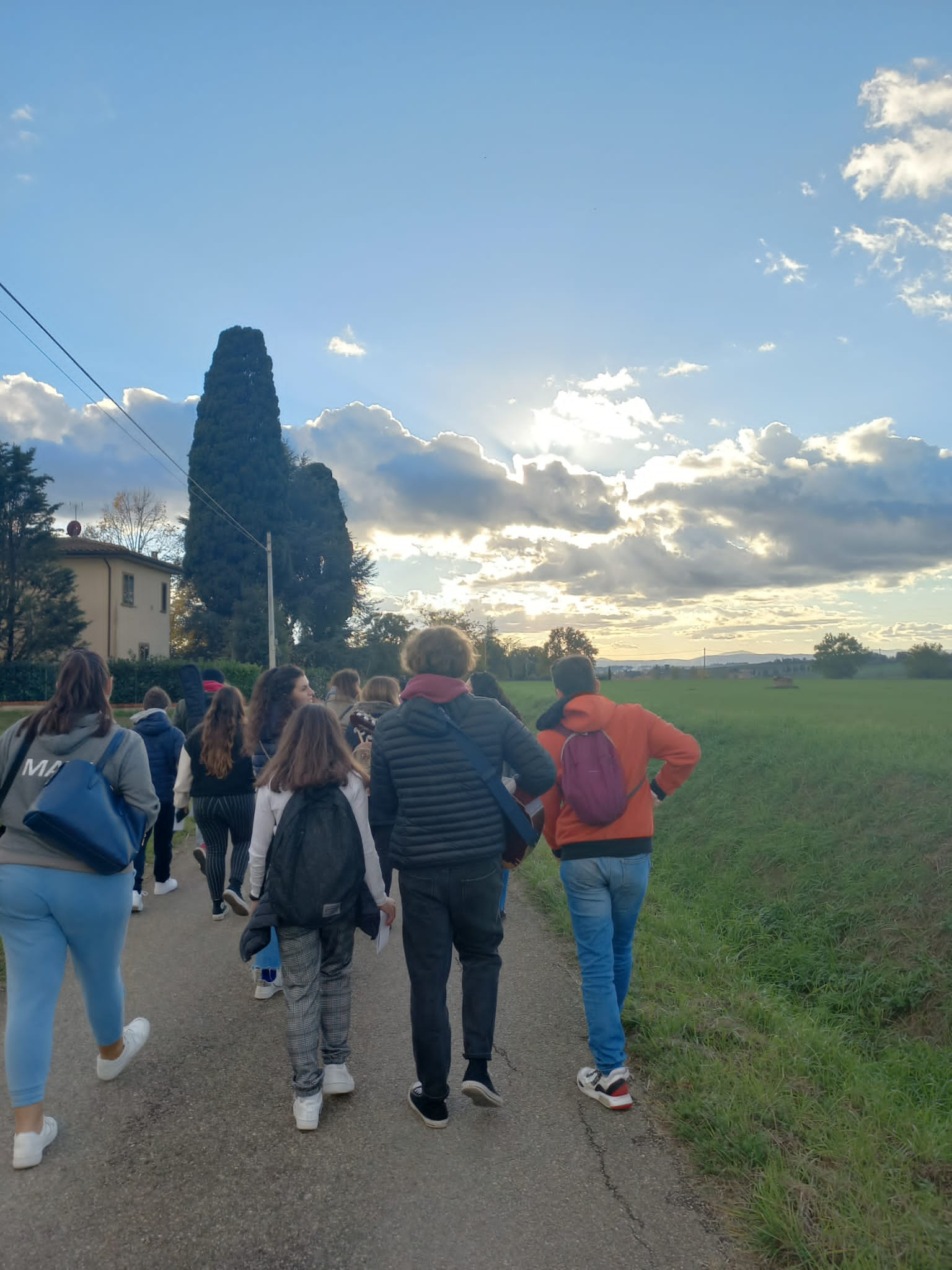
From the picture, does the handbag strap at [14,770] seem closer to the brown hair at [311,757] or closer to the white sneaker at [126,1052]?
the brown hair at [311,757]

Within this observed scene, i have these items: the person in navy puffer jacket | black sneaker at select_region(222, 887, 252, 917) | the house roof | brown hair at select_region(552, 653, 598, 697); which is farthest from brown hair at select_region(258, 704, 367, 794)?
→ the house roof

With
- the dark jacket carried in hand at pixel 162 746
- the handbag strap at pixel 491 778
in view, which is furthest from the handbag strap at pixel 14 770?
the dark jacket carried in hand at pixel 162 746

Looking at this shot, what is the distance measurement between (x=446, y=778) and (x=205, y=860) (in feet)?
12.2

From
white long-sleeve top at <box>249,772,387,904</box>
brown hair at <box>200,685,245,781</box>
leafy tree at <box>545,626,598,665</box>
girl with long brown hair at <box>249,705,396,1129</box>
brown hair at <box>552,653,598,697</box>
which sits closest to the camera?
girl with long brown hair at <box>249,705,396,1129</box>

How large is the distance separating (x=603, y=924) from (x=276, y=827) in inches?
63.6

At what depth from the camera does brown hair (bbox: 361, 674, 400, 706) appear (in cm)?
754

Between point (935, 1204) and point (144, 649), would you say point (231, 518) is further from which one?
point (935, 1204)

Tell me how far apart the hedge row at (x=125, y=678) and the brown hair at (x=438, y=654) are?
2091cm

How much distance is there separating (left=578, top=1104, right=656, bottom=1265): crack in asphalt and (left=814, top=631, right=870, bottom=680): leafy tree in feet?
130

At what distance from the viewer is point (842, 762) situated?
440 inches

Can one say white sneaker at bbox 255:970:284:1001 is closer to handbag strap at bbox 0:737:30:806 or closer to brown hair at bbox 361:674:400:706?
handbag strap at bbox 0:737:30:806

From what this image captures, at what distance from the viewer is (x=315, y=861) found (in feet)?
13.0

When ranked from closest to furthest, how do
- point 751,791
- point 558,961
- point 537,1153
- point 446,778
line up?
point 537,1153
point 446,778
point 558,961
point 751,791

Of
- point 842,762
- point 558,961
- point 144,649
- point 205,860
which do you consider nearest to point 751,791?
point 842,762
